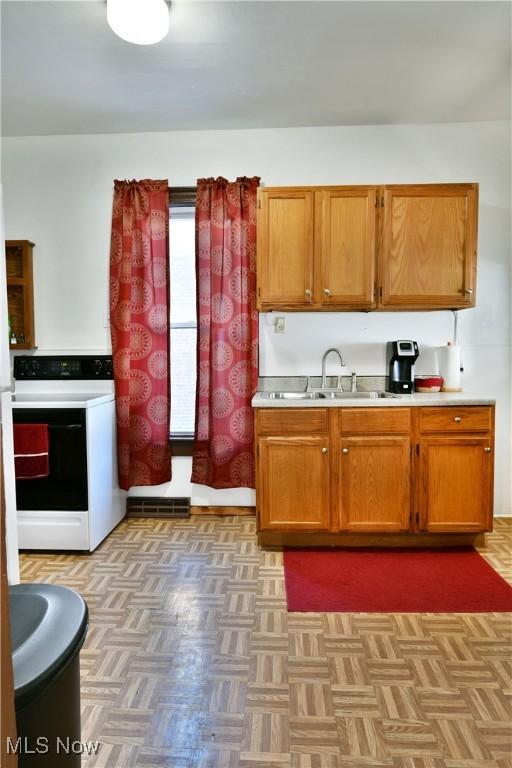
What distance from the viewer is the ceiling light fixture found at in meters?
2.01

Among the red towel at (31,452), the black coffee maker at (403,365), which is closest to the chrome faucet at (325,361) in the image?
the black coffee maker at (403,365)

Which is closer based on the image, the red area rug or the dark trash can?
the dark trash can

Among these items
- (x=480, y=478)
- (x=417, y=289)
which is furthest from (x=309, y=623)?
(x=417, y=289)

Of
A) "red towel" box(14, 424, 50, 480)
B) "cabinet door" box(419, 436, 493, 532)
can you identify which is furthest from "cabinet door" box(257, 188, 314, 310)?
"red towel" box(14, 424, 50, 480)

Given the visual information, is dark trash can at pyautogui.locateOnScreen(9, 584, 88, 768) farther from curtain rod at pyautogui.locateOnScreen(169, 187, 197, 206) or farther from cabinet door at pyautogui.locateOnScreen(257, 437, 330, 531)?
curtain rod at pyautogui.locateOnScreen(169, 187, 197, 206)

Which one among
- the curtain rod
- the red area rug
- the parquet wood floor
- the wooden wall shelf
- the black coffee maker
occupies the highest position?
the curtain rod

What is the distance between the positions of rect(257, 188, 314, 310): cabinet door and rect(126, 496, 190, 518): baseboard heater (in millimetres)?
1503

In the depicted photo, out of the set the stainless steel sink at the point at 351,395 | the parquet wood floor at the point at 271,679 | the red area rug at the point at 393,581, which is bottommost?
the red area rug at the point at 393,581

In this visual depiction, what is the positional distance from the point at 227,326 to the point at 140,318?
0.60 m

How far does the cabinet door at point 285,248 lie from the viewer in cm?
290

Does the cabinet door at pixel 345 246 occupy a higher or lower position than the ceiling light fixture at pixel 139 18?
lower

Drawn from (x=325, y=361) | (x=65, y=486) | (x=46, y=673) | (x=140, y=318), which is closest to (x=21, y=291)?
(x=140, y=318)

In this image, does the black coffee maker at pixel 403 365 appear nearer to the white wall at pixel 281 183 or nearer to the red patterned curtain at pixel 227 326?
the white wall at pixel 281 183

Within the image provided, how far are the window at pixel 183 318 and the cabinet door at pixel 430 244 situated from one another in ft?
4.35
